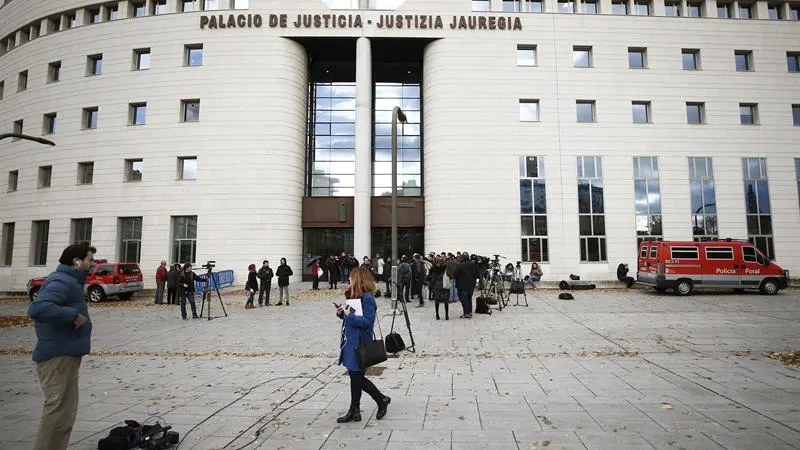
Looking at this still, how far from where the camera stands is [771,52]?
2588 centimetres

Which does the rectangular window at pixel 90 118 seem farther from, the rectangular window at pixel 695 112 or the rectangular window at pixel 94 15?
the rectangular window at pixel 695 112

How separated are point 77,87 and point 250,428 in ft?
106

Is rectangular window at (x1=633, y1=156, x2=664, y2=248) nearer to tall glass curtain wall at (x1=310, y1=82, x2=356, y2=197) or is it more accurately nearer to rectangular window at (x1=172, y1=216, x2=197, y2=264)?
tall glass curtain wall at (x1=310, y1=82, x2=356, y2=197)

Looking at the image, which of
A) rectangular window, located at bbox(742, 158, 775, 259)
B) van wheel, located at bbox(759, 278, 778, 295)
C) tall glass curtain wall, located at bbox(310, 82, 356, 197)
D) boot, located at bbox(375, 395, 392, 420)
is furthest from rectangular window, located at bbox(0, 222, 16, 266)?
rectangular window, located at bbox(742, 158, 775, 259)

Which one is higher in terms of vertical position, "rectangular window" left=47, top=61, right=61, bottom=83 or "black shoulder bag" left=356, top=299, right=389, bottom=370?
"rectangular window" left=47, top=61, right=61, bottom=83

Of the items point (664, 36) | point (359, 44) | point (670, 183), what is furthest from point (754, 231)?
point (359, 44)

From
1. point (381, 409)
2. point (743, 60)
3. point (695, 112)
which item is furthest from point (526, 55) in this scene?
point (381, 409)

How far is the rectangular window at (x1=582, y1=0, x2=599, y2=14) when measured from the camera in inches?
1032

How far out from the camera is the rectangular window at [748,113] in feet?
84.2

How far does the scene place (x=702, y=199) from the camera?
24609 mm

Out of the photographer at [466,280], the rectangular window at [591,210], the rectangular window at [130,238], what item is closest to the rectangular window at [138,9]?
the rectangular window at [130,238]

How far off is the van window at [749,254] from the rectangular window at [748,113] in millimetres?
11951

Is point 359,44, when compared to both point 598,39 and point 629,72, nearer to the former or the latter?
point 598,39

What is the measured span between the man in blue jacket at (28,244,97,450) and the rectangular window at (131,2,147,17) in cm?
3115
